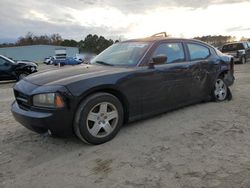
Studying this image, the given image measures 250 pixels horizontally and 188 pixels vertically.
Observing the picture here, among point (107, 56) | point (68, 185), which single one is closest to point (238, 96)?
point (107, 56)

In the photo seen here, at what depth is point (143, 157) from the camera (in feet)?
12.0

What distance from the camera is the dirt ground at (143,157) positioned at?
3.12 metres

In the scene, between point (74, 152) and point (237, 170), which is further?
point (74, 152)

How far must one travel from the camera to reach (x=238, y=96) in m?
7.12

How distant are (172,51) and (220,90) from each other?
192 cm

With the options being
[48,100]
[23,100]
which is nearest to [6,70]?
[23,100]

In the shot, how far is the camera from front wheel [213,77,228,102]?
642cm

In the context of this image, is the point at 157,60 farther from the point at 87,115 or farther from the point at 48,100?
the point at 48,100

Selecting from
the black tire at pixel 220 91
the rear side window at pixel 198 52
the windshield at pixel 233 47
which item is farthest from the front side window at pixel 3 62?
the windshield at pixel 233 47

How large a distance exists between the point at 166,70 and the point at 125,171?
2.32 meters

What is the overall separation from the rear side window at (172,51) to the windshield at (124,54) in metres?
0.27

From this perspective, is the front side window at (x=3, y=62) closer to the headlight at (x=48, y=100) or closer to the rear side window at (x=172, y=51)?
the rear side window at (x=172, y=51)

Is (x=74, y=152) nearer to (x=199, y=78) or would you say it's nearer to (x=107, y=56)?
(x=107, y=56)

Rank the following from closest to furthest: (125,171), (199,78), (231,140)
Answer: (125,171), (231,140), (199,78)
